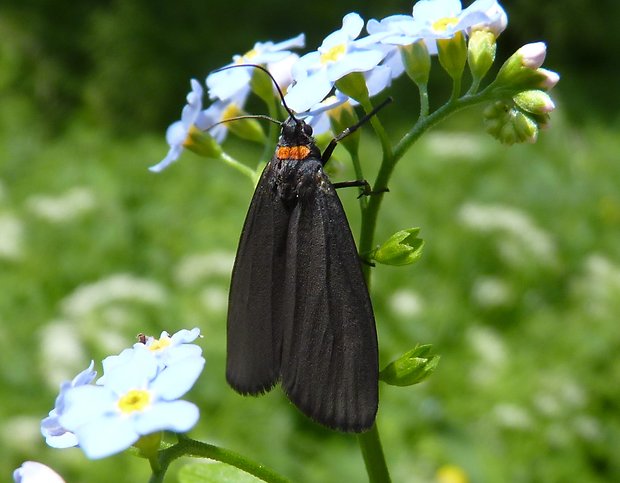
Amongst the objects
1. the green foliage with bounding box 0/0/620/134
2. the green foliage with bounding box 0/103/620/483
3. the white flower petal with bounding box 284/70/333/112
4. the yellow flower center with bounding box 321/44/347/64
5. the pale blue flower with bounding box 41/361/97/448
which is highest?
the green foliage with bounding box 0/0/620/134

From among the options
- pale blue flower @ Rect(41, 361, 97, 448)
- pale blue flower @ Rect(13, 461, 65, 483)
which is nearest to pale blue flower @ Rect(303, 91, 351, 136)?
pale blue flower @ Rect(41, 361, 97, 448)

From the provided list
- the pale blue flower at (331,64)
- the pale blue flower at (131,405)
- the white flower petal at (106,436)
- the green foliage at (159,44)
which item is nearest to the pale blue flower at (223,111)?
the pale blue flower at (331,64)

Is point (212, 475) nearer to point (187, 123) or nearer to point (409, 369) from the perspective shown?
point (409, 369)

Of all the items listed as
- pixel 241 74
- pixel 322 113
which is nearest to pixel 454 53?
pixel 322 113

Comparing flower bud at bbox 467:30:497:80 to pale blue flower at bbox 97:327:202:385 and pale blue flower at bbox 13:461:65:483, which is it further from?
pale blue flower at bbox 13:461:65:483

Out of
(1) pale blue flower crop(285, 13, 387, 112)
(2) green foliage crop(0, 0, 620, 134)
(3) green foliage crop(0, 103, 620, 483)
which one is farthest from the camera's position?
(2) green foliage crop(0, 0, 620, 134)

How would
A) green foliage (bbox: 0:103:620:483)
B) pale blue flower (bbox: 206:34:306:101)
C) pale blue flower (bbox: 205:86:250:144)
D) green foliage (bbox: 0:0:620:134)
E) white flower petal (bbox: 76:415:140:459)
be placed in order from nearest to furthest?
white flower petal (bbox: 76:415:140:459) → pale blue flower (bbox: 206:34:306:101) → pale blue flower (bbox: 205:86:250:144) → green foliage (bbox: 0:103:620:483) → green foliage (bbox: 0:0:620:134)

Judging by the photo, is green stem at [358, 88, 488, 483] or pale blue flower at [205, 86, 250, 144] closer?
green stem at [358, 88, 488, 483]
